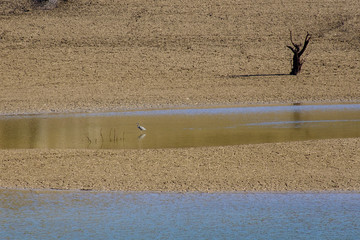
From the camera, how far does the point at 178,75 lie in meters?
21.7

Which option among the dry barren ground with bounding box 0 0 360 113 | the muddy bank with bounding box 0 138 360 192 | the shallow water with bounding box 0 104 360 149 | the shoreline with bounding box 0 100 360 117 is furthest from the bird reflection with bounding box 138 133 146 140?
the dry barren ground with bounding box 0 0 360 113

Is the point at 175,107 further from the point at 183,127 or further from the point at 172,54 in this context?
the point at 172,54

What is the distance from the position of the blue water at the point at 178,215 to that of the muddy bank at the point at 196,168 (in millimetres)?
405

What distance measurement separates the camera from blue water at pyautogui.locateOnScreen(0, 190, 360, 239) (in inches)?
299

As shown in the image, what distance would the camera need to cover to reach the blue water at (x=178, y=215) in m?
7.60

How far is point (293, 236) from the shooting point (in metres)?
7.43

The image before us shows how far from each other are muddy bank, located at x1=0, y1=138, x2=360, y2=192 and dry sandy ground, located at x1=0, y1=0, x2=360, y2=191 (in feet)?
0.06

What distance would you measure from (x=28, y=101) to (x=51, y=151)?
712cm

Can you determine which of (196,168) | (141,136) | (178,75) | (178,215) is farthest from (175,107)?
(178,215)

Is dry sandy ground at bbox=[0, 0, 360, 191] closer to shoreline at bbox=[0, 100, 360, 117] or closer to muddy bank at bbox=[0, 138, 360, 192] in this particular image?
muddy bank at bbox=[0, 138, 360, 192]

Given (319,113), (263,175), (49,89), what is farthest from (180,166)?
(49,89)

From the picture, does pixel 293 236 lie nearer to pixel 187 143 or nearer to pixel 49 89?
pixel 187 143

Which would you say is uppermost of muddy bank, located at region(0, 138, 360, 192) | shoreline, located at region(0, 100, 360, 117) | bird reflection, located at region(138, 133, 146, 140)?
muddy bank, located at region(0, 138, 360, 192)

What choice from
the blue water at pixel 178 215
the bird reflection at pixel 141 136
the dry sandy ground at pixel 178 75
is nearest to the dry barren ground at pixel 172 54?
the dry sandy ground at pixel 178 75
